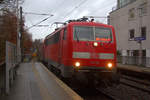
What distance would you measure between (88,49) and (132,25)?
18.6m

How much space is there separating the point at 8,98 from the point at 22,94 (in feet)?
1.87

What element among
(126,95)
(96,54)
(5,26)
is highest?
(5,26)

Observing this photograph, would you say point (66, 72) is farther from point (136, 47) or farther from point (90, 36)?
point (136, 47)

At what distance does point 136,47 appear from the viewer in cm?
2375

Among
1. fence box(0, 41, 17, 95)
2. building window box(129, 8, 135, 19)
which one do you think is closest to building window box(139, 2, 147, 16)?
building window box(129, 8, 135, 19)

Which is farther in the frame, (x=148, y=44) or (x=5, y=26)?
(x=5, y=26)

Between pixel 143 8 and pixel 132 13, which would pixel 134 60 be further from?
pixel 132 13

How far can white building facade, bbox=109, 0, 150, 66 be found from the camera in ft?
72.6

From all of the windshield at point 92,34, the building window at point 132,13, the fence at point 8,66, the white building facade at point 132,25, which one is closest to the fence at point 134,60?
the white building facade at point 132,25

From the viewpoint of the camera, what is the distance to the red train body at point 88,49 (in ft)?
24.9

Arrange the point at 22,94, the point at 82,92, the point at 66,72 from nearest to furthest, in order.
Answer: the point at 22,94
the point at 66,72
the point at 82,92

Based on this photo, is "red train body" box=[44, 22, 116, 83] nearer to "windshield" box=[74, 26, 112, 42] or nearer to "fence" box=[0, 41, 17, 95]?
"windshield" box=[74, 26, 112, 42]

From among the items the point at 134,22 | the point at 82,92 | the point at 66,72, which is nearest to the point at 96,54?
the point at 66,72

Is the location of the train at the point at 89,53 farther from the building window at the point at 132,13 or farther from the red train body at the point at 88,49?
the building window at the point at 132,13
